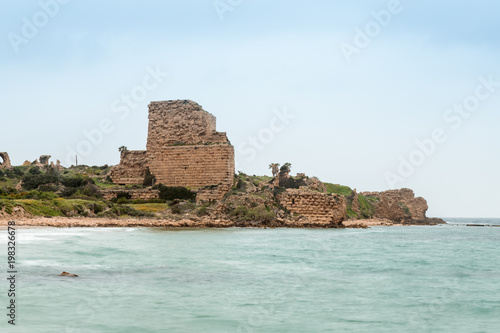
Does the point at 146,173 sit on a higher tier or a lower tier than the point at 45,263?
higher

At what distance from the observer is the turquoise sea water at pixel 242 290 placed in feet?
26.2

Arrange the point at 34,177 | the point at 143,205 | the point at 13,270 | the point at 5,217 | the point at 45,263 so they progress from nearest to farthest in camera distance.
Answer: the point at 13,270, the point at 45,263, the point at 5,217, the point at 143,205, the point at 34,177

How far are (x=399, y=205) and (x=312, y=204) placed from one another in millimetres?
26516

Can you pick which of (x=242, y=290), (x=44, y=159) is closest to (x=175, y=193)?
(x=242, y=290)

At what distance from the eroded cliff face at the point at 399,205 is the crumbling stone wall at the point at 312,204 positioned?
21.9 m

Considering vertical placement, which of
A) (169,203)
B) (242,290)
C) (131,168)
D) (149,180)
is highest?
(131,168)

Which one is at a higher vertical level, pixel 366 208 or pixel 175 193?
pixel 175 193

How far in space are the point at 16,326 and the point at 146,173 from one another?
99.5 feet

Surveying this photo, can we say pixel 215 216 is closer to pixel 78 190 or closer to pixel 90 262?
pixel 78 190

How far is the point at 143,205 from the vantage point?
3262 centimetres

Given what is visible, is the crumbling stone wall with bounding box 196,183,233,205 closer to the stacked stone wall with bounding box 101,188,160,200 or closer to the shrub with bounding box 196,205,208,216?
the shrub with bounding box 196,205,208,216

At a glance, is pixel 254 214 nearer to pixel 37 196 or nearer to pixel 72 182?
pixel 37 196

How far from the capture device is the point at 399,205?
55.9m

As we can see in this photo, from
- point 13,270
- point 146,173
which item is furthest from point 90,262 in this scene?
point 146,173
